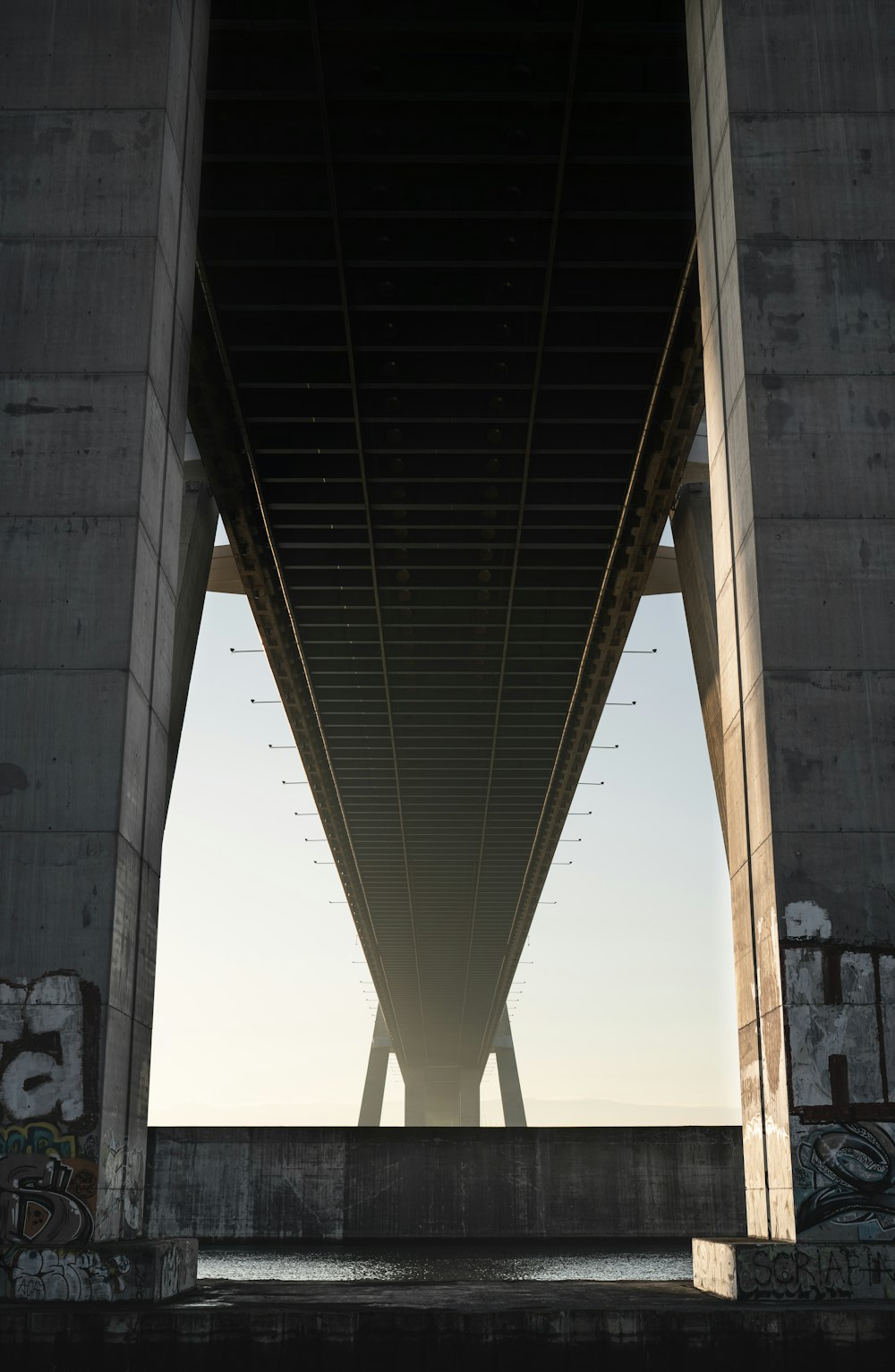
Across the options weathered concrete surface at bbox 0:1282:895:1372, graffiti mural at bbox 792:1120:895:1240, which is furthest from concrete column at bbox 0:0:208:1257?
graffiti mural at bbox 792:1120:895:1240

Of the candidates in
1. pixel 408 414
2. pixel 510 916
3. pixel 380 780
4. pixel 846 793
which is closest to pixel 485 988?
pixel 510 916

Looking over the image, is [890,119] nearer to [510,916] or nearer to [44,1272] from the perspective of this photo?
[44,1272]

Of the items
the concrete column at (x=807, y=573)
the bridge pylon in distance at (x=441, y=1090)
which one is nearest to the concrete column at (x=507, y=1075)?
the bridge pylon in distance at (x=441, y=1090)

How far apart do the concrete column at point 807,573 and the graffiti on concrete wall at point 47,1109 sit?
18.5 feet

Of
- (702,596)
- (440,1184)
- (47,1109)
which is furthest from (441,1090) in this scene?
(47,1109)

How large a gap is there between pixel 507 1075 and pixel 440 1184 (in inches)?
3074

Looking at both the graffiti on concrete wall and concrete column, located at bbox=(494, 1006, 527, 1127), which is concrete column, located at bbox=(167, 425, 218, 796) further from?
concrete column, located at bbox=(494, 1006, 527, 1127)

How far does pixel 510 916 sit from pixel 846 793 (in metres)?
64.4

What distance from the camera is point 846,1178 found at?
1143 centimetres

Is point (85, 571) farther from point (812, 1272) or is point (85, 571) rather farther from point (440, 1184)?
point (440, 1184)

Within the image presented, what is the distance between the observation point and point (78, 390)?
13.4 metres

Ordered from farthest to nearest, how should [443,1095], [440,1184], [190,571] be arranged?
[443,1095]
[440,1184]
[190,571]

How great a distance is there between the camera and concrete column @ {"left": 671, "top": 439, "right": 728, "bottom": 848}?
1355 inches

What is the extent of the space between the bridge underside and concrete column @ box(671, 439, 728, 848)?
1267 millimetres
